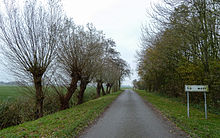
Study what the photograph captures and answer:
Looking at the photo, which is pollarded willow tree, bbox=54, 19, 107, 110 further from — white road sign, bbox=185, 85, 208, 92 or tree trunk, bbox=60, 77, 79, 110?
white road sign, bbox=185, 85, 208, 92

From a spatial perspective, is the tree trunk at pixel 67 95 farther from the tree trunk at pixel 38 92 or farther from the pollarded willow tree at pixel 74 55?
the tree trunk at pixel 38 92

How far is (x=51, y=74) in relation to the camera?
40.0 feet

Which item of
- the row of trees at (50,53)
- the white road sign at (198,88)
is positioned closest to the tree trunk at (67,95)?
the row of trees at (50,53)

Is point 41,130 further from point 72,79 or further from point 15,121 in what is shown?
point 72,79

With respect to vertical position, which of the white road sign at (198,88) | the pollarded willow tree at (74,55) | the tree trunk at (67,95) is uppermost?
the pollarded willow tree at (74,55)

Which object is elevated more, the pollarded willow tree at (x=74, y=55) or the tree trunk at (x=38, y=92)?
the pollarded willow tree at (x=74, y=55)

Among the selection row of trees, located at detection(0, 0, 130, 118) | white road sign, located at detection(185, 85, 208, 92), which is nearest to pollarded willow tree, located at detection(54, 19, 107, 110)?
row of trees, located at detection(0, 0, 130, 118)

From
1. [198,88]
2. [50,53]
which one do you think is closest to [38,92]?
[50,53]

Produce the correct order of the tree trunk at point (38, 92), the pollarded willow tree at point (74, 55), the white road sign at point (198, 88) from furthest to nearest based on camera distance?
the pollarded willow tree at point (74, 55) → the tree trunk at point (38, 92) → the white road sign at point (198, 88)

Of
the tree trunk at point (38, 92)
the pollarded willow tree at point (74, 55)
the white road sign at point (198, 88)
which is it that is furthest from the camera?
the pollarded willow tree at point (74, 55)

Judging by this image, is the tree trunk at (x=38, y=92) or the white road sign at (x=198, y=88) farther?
the tree trunk at (x=38, y=92)

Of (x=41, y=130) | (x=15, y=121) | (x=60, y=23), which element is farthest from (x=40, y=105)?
(x=60, y=23)

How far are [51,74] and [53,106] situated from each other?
4124 millimetres

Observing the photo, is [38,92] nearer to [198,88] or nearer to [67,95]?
[67,95]
